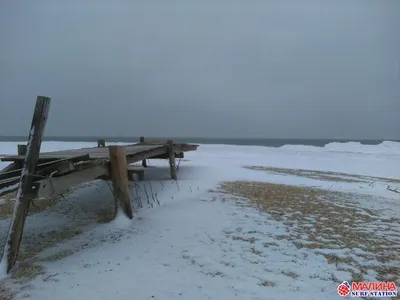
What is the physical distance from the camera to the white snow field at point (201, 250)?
12.0ft

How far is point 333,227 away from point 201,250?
318 centimetres

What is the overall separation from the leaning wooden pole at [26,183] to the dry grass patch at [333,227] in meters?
4.50

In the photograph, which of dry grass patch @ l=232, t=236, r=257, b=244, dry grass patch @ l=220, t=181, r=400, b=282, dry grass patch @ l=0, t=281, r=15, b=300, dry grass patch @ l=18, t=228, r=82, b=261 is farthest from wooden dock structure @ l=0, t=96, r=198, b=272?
dry grass patch @ l=220, t=181, r=400, b=282

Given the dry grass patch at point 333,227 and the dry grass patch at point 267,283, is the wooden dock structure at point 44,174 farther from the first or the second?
the dry grass patch at point 333,227

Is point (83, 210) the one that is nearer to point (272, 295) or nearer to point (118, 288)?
point (118, 288)

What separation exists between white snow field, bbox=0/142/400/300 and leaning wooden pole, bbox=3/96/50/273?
1.16ft

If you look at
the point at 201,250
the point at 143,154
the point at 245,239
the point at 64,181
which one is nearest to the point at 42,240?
the point at 64,181

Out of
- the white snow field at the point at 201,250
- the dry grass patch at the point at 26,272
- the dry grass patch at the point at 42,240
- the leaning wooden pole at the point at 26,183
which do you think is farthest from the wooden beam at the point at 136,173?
the dry grass patch at the point at 26,272

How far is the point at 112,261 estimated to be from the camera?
4480 mm

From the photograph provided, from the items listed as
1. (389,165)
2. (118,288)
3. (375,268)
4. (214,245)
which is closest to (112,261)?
(118,288)

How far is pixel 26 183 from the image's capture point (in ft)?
13.8

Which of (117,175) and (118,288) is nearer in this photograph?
(118,288)

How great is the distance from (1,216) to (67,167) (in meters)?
3.82

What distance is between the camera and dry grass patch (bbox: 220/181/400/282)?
14.9 ft
